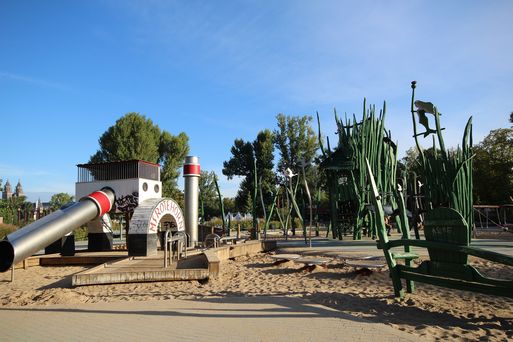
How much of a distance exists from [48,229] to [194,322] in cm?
658

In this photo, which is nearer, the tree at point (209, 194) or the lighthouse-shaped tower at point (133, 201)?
the lighthouse-shaped tower at point (133, 201)

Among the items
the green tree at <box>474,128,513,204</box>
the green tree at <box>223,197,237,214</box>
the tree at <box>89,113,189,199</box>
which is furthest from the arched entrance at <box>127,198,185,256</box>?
the green tree at <box>223,197,237,214</box>

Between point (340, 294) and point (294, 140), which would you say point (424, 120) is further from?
point (294, 140)

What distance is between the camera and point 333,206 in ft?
55.3

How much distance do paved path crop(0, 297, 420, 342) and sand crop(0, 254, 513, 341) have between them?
483 mm

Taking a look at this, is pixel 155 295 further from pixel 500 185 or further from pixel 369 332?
pixel 500 185

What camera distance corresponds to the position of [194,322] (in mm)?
4961

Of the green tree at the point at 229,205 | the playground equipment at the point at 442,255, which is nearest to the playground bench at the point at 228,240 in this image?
the playground equipment at the point at 442,255

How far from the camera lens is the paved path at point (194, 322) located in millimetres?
4379

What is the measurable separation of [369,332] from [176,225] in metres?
10.4

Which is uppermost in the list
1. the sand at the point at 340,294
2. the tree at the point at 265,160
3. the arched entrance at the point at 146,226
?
the tree at the point at 265,160

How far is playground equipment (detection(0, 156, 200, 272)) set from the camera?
10234 millimetres

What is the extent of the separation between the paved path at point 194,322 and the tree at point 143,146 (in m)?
31.0

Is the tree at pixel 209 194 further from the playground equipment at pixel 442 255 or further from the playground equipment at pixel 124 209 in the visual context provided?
the playground equipment at pixel 442 255
